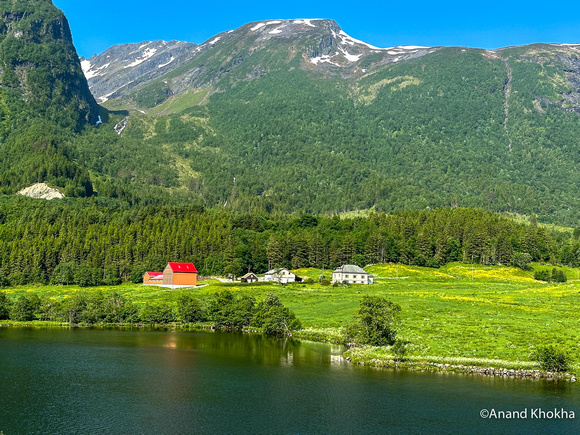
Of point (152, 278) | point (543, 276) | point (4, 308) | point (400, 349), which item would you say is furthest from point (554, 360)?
point (152, 278)

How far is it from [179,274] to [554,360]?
129923mm

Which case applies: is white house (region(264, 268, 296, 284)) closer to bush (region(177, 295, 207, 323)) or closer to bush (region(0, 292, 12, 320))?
bush (region(177, 295, 207, 323))

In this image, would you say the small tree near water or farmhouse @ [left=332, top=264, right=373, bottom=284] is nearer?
the small tree near water

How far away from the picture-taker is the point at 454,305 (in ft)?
378

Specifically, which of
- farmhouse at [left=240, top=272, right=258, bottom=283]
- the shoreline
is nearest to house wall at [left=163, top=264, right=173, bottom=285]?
farmhouse at [left=240, top=272, right=258, bottom=283]

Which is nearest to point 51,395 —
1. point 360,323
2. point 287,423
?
point 287,423

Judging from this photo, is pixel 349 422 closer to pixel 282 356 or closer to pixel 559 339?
pixel 282 356

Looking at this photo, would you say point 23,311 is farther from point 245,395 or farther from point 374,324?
point 374,324

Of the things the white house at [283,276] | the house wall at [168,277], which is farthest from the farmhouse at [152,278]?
the white house at [283,276]

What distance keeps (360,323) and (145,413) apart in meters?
39.7

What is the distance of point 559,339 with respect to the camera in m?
79.8

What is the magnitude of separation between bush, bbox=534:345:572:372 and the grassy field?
2.88 m

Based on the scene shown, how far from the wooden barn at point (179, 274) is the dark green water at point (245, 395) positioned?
89045 mm

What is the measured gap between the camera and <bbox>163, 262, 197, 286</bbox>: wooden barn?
177125mm
